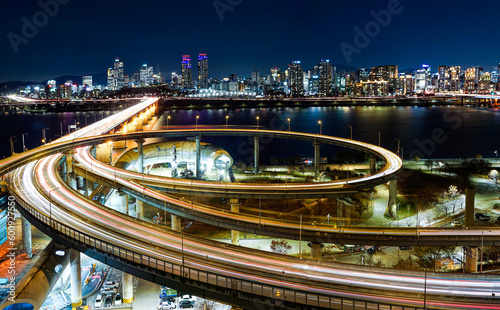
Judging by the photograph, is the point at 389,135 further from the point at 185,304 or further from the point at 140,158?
the point at 185,304

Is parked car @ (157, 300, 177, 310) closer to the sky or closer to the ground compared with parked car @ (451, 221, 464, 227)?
closer to the ground

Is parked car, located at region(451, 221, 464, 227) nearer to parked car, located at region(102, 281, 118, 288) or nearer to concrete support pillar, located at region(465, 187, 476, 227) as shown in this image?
concrete support pillar, located at region(465, 187, 476, 227)

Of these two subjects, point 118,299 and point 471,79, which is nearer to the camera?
point 118,299

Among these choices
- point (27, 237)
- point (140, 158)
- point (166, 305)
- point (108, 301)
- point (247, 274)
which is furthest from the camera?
point (140, 158)

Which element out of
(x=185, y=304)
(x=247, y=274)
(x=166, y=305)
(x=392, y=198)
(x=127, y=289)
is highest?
(x=247, y=274)

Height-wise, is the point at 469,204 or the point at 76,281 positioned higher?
the point at 469,204

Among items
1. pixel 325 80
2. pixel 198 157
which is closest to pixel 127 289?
pixel 198 157

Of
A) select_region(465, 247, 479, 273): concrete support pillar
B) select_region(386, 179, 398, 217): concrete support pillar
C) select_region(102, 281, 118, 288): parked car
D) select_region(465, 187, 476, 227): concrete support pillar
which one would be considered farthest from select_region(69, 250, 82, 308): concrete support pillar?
select_region(465, 187, 476, 227): concrete support pillar
